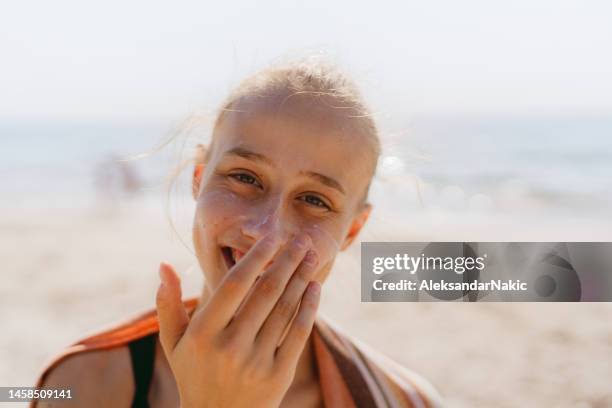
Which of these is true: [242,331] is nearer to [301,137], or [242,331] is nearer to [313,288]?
[313,288]

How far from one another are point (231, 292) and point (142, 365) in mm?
1033

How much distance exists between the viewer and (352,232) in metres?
2.41

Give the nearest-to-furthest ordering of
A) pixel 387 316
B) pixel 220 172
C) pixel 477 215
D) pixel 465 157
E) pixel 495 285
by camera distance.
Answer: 1. pixel 220 172
2. pixel 387 316
3. pixel 495 285
4. pixel 477 215
5. pixel 465 157

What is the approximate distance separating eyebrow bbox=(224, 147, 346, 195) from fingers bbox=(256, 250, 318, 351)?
51 cm

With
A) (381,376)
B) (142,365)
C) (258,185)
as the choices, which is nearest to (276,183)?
(258,185)

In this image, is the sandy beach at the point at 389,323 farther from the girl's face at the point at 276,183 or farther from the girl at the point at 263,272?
the girl's face at the point at 276,183

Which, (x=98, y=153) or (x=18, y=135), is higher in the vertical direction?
(x=18, y=135)

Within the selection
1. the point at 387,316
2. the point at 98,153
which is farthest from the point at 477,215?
the point at 98,153

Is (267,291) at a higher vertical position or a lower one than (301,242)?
lower

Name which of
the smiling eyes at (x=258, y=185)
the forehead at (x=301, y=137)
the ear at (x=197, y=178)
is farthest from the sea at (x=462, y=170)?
the smiling eyes at (x=258, y=185)

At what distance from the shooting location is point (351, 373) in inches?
101

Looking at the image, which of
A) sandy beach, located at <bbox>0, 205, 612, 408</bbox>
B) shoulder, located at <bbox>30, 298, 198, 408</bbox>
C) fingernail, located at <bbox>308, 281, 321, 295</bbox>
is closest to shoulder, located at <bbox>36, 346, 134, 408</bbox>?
shoulder, located at <bbox>30, 298, 198, 408</bbox>

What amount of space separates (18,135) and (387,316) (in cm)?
2020

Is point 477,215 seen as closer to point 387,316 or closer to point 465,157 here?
point 465,157
